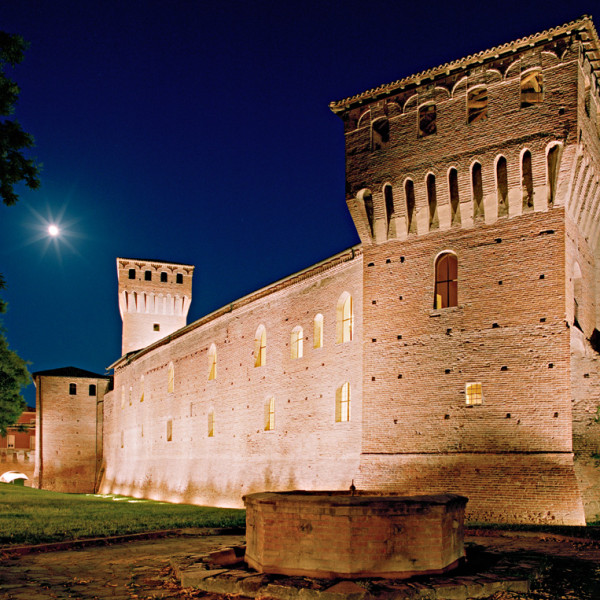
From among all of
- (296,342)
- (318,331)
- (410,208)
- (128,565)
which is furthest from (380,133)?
(128,565)

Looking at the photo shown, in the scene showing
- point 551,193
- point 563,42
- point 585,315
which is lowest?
point 585,315

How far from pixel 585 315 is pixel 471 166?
15.6ft

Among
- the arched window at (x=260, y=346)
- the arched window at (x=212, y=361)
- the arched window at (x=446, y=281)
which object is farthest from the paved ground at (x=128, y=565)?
the arched window at (x=212, y=361)

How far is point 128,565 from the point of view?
29.1ft

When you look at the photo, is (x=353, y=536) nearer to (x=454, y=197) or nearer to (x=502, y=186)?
(x=502, y=186)

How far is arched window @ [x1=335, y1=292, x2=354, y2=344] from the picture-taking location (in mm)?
19531

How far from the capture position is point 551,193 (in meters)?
15.5

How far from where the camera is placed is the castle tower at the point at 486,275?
14742 millimetres

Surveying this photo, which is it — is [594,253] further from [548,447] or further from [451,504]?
[451,504]

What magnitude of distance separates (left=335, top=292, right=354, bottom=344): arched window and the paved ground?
8398 millimetres

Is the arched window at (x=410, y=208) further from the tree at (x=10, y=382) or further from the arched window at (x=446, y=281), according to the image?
the tree at (x=10, y=382)

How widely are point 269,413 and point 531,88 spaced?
1281cm

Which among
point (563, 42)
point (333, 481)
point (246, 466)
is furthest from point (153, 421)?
point (563, 42)

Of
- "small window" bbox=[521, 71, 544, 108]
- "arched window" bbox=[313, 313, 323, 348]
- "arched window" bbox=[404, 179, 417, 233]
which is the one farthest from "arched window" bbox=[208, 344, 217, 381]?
"small window" bbox=[521, 71, 544, 108]
